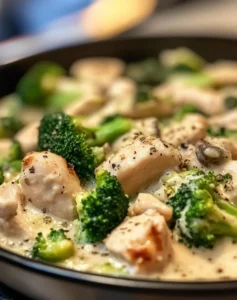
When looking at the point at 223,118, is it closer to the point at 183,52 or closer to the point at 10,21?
the point at 183,52

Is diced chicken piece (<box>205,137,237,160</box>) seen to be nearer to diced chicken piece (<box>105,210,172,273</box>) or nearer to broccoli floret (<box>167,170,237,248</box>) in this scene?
broccoli floret (<box>167,170,237,248</box>)

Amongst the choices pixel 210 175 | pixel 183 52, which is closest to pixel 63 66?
pixel 183 52

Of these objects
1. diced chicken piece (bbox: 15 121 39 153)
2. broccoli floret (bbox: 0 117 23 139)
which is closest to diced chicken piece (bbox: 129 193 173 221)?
diced chicken piece (bbox: 15 121 39 153)

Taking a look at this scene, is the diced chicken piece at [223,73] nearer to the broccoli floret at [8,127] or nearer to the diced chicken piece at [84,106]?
the diced chicken piece at [84,106]

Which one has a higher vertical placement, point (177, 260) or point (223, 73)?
point (177, 260)

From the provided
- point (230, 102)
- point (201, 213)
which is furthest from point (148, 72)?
point (201, 213)

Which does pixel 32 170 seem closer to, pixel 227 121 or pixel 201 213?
pixel 201 213
